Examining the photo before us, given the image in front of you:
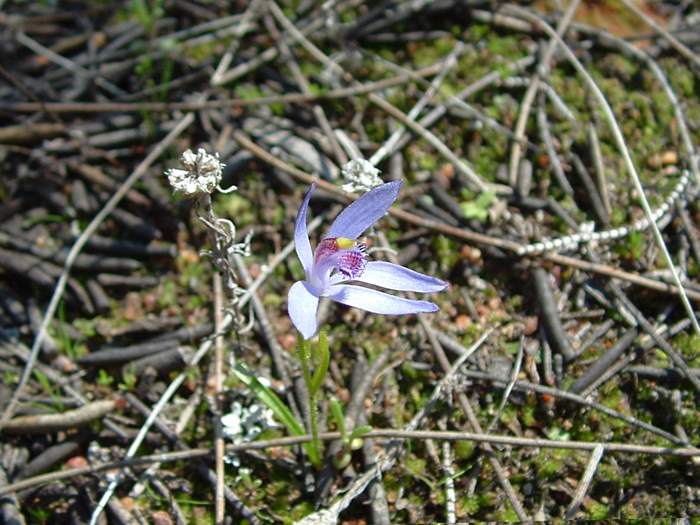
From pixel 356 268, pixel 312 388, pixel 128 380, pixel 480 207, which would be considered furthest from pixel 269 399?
pixel 480 207

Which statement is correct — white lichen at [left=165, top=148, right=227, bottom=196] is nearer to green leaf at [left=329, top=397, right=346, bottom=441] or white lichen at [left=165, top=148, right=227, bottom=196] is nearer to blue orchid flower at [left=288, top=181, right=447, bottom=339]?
blue orchid flower at [left=288, top=181, right=447, bottom=339]

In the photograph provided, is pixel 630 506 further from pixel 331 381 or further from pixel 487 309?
pixel 331 381

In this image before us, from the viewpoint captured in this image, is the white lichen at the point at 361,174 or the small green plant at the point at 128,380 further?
the small green plant at the point at 128,380

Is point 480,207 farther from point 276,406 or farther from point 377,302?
point 276,406

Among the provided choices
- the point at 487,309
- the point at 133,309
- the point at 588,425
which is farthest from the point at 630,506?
the point at 133,309

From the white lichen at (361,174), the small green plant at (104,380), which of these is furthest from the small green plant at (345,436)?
the small green plant at (104,380)

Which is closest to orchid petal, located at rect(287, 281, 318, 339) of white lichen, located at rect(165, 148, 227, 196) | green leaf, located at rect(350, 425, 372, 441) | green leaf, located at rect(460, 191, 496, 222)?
white lichen, located at rect(165, 148, 227, 196)

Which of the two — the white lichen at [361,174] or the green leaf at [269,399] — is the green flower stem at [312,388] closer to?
the green leaf at [269,399]
